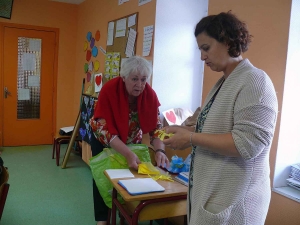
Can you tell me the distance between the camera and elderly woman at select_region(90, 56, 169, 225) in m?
1.96

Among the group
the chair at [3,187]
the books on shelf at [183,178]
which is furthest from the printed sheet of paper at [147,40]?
the chair at [3,187]

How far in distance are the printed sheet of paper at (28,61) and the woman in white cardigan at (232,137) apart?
14.8ft

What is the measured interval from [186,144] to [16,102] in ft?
15.2

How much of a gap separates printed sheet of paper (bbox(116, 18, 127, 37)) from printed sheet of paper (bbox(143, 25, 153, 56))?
0.53 m

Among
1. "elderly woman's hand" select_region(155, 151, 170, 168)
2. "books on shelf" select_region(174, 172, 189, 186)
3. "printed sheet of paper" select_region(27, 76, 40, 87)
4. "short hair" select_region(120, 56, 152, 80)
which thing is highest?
"short hair" select_region(120, 56, 152, 80)

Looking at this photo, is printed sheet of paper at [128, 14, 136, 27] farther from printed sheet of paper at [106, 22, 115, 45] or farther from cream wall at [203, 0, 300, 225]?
cream wall at [203, 0, 300, 225]

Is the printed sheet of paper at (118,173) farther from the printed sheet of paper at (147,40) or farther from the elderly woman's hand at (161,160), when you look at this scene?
the printed sheet of paper at (147,40)

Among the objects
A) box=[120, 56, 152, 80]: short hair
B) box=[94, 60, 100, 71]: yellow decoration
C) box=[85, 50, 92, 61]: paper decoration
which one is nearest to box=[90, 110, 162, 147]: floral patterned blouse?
box=[120, 56, 152, 80]: short hair

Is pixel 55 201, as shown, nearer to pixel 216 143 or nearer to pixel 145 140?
pixel 145 140

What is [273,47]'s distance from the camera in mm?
1725

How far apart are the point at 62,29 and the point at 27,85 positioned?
1.14 meters

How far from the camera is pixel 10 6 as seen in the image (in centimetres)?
482

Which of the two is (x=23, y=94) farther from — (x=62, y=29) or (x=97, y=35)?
(x=97, y=35)

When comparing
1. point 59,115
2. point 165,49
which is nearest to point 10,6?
point 59,115
